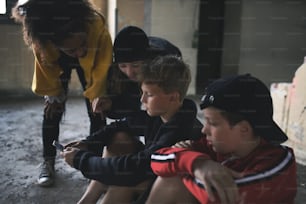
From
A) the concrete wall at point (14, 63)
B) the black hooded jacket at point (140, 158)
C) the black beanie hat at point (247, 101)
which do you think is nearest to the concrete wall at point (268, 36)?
the concrete wall at point (14, 63)

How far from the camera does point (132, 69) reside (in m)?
0.90

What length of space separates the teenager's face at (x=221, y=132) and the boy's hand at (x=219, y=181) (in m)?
0.05

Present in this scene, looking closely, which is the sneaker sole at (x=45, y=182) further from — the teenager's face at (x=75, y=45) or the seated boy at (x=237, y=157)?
the seated boy at (x=237, y=157)

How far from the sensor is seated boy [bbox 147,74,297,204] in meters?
0.55

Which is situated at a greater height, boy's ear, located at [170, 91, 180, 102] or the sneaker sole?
boy's ear, located at [170, 91, 180, 102]

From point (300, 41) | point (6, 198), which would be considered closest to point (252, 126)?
point (6, 198)

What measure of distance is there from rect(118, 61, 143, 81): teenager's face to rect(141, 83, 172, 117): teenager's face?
126 millimetres

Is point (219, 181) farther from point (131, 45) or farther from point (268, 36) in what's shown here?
point (268, 36)

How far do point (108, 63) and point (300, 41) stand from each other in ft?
6.28

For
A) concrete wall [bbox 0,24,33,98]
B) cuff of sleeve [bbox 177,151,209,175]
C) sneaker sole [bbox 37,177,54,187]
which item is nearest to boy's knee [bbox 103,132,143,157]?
cuff of sleeve [bbox 177,151,209,175]

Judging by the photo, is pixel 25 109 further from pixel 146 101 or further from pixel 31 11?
pixel 146 101

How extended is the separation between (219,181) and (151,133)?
30 centimetres

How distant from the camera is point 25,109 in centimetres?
221

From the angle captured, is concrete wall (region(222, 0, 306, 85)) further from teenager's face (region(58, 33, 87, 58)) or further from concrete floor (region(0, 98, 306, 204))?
teenager's face (region(58, 33, 87, 58))
